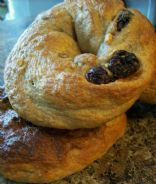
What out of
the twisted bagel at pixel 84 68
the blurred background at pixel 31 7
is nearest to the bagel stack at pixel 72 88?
the twisted bagel at pixel 84 68

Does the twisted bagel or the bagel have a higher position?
the twisted bagel

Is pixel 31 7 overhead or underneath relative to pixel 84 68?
underneath

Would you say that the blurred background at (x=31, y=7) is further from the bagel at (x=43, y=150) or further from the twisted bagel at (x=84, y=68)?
the bagel at (x=43, y=150)

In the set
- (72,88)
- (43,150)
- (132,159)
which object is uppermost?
(72,88)

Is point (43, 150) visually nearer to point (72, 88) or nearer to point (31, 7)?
point (72, 88)

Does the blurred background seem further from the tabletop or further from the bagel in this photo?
the bagel

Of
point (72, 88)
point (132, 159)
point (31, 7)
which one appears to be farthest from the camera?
point (31, 7)

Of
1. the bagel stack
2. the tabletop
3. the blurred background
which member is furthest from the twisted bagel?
the blurred background

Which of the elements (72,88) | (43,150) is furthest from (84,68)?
(43,150)
